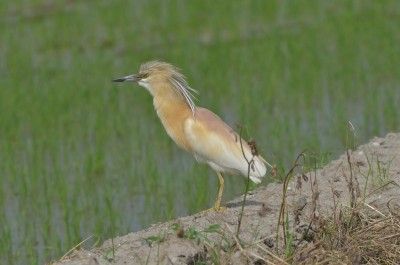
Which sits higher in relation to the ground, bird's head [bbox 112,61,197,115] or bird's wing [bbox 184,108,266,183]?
bird's head [bbox 112,61,197,115]

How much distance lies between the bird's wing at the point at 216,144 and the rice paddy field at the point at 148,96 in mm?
219

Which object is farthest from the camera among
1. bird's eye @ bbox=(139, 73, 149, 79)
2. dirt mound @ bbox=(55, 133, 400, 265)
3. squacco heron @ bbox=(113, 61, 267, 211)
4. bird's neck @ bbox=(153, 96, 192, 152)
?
bird's eye @ bbox=(139, 73, 149, 79)

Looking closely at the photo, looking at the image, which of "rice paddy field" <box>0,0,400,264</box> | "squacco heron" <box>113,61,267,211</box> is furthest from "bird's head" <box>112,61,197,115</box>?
"rice paddy field" <box>0,0,400,264</box>

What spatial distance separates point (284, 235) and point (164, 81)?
1590 millimetres

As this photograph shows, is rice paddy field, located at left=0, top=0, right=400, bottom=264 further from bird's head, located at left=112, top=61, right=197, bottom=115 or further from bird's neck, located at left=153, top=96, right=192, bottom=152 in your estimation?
bird's head, located at left=112, top=61, right=197, bottom=115

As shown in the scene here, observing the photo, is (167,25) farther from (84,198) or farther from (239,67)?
(84,198)

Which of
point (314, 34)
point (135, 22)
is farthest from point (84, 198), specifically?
point (135, 22)

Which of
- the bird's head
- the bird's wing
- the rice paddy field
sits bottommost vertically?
the rice paddy field

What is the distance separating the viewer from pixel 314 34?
39.7 feet

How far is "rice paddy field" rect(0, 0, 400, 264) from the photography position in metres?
7.77

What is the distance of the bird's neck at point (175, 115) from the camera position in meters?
6.27

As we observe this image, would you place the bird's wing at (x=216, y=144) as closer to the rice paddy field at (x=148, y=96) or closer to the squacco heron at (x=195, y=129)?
the squacco heron at (x=195, y=129)

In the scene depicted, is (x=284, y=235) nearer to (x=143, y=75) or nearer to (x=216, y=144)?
(x=216, y=144)

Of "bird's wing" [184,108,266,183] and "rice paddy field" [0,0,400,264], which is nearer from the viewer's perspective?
"bird's wing" [184,108,266,183]
